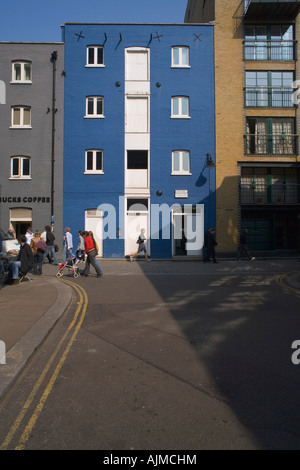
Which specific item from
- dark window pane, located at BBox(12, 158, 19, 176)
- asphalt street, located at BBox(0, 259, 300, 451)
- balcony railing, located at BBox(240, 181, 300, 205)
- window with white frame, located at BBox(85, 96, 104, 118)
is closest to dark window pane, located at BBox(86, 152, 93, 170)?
window with white frame, located at BBox(85, 96, 104, 118)

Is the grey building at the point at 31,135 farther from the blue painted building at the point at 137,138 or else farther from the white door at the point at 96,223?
the white door at the point at 96,223

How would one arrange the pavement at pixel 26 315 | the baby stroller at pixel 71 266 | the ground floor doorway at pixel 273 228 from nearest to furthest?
the pavement at pixel 26 315
the baby stroller at pixel 71 266
the ground floor doorway at pixel 273 228

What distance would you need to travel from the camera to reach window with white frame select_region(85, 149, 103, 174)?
21500mm

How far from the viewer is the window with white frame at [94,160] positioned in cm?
2150

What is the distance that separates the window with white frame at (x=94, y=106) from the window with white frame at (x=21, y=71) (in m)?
3.78

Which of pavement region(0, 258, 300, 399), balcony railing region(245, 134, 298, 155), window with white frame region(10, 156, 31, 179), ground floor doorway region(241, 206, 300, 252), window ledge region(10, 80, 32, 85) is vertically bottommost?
pavement region(0, 258, 300, 399)

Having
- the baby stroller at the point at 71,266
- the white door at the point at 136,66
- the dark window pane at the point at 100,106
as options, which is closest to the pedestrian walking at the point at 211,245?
the baby stroller at the point at 71,266

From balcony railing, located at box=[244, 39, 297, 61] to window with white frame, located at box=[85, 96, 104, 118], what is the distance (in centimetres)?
937

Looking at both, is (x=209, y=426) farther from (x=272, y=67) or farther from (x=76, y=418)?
(x=272, y=67)

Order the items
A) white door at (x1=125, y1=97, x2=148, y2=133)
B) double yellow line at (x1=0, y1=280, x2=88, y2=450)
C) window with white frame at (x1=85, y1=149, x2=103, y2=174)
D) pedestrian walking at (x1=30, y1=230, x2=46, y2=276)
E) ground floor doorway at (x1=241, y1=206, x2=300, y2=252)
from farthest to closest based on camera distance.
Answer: ground floor doorway at (x1=241, y1=206, x2=300, y2=252), white door at (x1=125, y1=97, x2=148, y2=133), window with white frame at (x1=85, y1=149, x2=103, y2=174), pedestrian walking at (x1=30, y1=230, x2=46, y2=276), double yellow line at (x1=0, y1=280, x2=88, y2=450)

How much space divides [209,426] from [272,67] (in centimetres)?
2336

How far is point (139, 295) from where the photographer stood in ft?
30.9

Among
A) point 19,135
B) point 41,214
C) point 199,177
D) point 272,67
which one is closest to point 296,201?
point 199,177

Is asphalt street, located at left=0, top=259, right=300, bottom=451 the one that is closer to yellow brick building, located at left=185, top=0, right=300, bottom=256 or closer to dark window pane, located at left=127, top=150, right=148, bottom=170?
yellow brick building, located at left=185, top=0, right=300, bottom=256
